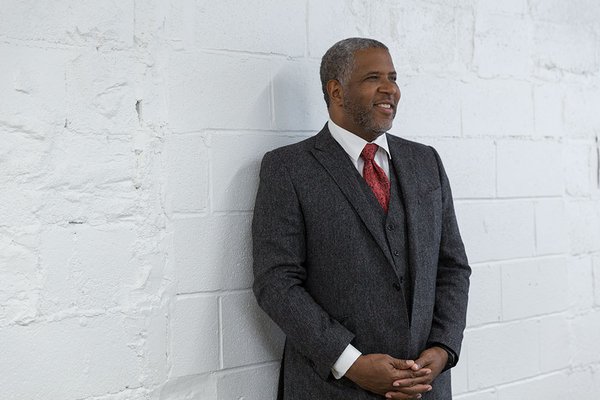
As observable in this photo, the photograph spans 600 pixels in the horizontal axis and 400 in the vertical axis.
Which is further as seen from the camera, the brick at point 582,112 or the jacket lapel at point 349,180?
the brick at point 582,112

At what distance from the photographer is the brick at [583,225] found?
8.58 ft

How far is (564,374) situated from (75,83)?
72.3 inches

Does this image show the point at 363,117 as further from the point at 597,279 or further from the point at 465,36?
the point at 597,279

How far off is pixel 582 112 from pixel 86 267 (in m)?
1.76

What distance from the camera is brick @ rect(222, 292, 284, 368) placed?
6.25 ft

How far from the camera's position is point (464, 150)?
2346 millimetres

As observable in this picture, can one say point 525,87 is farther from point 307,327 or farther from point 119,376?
point 119,376

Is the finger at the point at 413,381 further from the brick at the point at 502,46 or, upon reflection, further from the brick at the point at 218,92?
the brick at the point at 502,46

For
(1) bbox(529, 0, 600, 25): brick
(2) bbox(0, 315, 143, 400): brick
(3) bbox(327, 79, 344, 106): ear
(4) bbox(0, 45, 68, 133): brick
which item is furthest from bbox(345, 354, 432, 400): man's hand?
(1) bbox(529, 0, 600, 25): brick

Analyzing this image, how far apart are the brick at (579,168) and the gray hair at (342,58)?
3.36ft

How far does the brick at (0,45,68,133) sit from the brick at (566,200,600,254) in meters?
1.70

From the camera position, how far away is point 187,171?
6.04ft

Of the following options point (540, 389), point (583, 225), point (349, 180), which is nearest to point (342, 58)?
point (349, 180)

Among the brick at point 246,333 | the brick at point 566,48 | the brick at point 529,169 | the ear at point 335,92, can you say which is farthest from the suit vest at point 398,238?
the brick at point 566,48
